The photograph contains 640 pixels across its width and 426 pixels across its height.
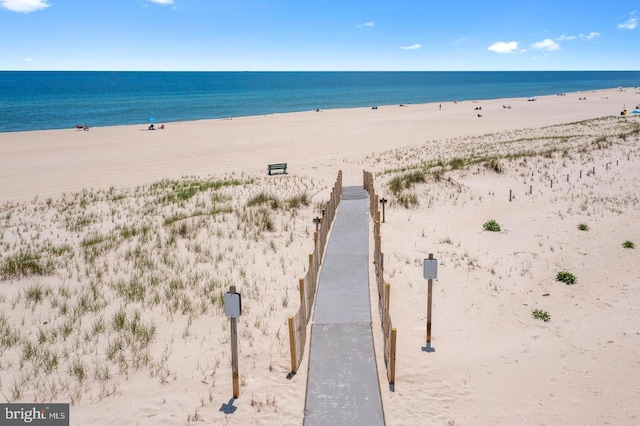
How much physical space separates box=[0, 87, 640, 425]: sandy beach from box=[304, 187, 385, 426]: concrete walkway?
1.06 ft

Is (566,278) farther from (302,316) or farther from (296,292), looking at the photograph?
(302,316)

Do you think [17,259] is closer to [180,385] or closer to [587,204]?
[180,385]

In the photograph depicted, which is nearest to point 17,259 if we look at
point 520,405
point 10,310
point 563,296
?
point 10,310

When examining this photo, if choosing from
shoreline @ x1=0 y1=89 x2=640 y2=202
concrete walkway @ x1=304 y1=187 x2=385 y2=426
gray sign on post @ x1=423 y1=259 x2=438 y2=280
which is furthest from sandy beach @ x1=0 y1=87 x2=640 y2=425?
shoreline @ x1=0 y1=89 x2=640 y2=202

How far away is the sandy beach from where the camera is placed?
7.32 meters

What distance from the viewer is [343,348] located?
8.16 metres

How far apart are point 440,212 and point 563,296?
25.6 ft

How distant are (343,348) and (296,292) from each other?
323cm

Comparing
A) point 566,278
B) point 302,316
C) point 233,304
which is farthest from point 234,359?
point 566,278

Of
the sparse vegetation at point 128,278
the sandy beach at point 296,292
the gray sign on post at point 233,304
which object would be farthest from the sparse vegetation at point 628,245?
the gray sign on post at point 233,304

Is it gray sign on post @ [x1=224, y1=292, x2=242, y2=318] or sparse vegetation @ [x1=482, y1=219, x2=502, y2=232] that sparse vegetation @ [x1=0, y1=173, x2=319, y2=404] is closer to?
gray sign on post @ [x1=224, y1=292, x2=242, y2=318]

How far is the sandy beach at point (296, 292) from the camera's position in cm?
732

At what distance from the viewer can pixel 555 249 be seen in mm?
14156

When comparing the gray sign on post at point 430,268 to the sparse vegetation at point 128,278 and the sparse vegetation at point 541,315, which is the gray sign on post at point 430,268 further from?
the sparse vegetation at point 541,315
